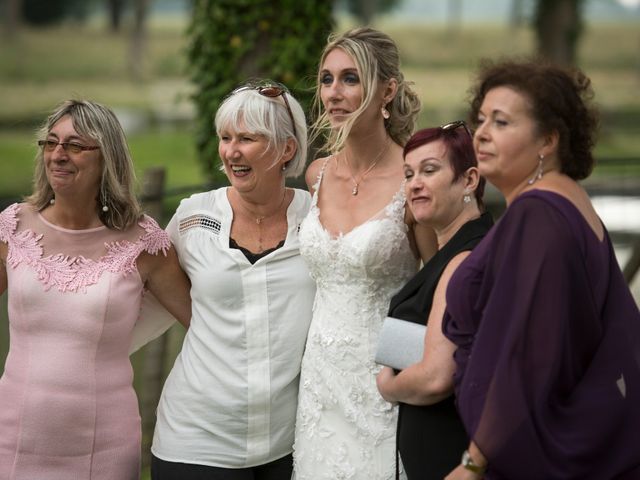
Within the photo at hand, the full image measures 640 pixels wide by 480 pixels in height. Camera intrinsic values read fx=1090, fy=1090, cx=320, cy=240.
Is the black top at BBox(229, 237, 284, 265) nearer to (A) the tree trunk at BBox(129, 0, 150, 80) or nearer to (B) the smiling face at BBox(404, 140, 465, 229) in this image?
(B) the smiling face at BBox(404, 140, 465, 229)

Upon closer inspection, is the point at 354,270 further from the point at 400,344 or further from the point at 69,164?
the point at 69,164

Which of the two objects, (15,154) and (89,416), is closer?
(89,416)

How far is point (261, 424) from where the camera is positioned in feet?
12.4

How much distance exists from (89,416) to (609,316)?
1.83 metres

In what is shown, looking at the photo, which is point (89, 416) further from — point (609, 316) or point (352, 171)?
point (609, 316)

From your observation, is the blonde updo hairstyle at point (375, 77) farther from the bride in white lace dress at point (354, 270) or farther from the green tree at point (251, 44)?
the green tree at point (251, 44)

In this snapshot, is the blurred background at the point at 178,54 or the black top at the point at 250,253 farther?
the blurred background at the point at 178,54

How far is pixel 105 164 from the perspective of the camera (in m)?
3.79

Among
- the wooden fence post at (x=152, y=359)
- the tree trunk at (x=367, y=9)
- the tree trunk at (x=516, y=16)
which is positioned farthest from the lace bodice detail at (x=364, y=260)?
the tree trunk at (x=516, y=16)

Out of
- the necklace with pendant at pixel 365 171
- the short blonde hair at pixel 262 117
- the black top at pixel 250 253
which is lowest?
the black top at pixel 250 253

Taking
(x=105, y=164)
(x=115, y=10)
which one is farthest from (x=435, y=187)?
(x=115, y=10)

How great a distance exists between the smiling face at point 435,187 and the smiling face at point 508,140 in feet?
1.47

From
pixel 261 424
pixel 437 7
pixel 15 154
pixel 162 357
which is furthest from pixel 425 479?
pixel 437 7

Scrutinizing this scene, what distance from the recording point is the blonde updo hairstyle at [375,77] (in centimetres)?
384
